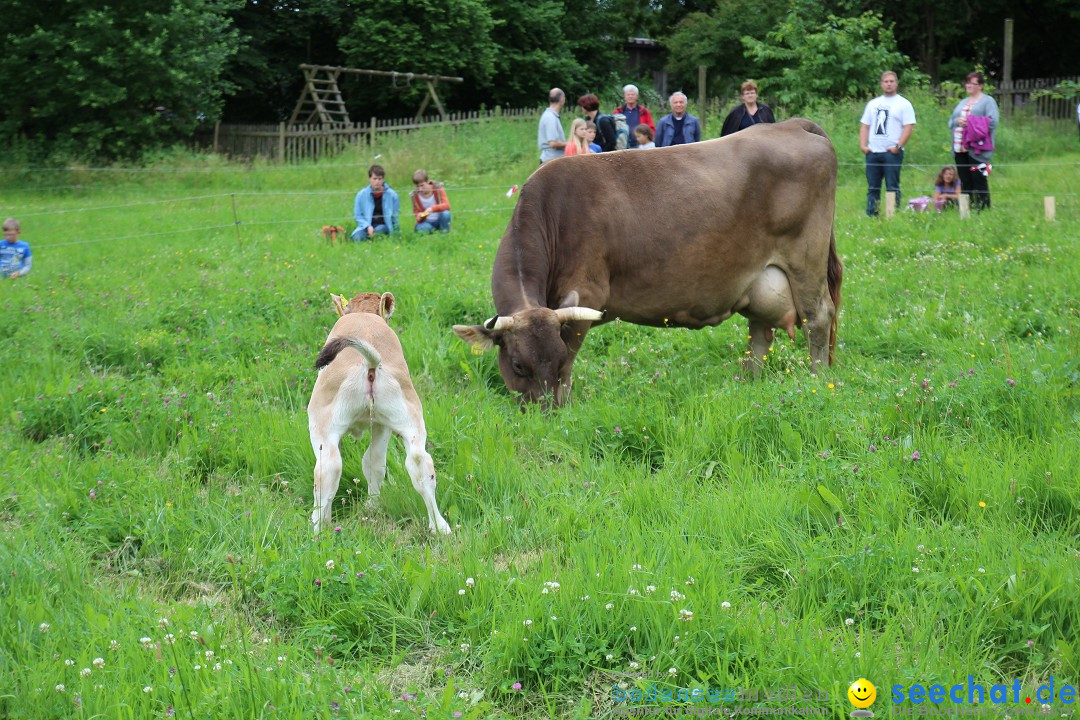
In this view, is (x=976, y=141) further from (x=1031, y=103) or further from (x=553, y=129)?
(x=1031, y=103)

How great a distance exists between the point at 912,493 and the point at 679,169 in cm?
387

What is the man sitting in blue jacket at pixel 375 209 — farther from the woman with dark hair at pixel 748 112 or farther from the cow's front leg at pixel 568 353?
the cow's front leg at pixel 568 353

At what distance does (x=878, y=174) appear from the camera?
1370 cm

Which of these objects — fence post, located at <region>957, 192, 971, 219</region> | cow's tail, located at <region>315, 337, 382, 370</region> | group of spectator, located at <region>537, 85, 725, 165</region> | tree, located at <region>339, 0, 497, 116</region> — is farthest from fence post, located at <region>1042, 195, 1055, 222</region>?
tree, located at <region>339, 0, 497, 116</region>

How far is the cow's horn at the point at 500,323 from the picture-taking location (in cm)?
655

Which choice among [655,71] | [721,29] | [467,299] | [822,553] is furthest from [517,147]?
[655,71]

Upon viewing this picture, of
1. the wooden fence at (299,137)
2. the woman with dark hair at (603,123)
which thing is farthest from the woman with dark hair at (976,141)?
the wooden fence at (299,137)

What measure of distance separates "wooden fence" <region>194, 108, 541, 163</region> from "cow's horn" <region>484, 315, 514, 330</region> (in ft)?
64.3

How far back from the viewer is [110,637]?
3633mm

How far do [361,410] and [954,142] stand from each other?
11.6 metres

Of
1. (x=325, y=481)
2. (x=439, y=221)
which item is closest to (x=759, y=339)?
(x=325, y=481)

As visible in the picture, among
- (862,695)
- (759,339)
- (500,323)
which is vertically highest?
(500,323)

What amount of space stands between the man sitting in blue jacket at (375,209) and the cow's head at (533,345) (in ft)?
23.8

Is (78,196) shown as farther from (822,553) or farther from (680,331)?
(822,553)
